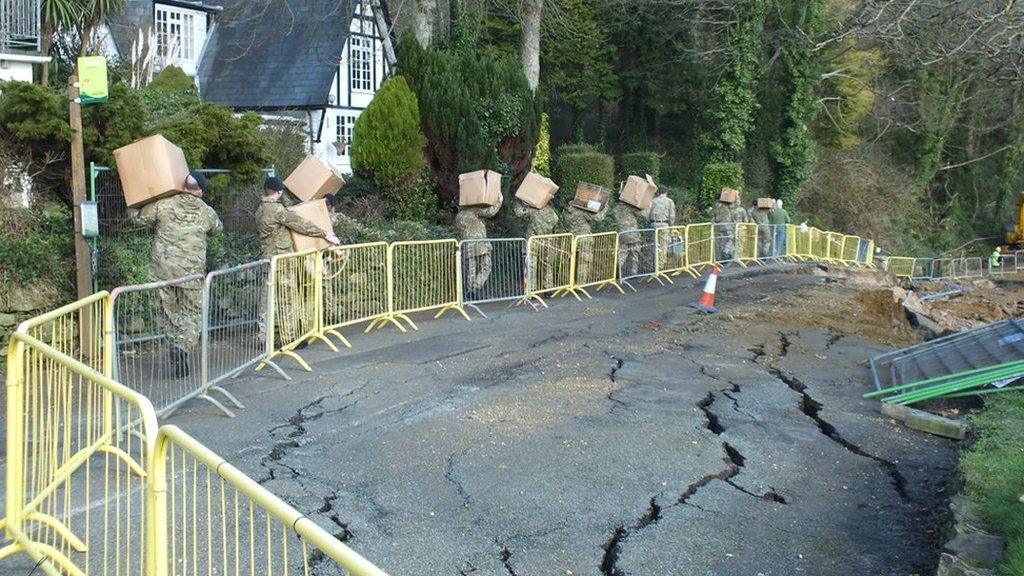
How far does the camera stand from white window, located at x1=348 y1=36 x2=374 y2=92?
31438 mm

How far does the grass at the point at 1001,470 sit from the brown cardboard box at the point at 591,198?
8.76m

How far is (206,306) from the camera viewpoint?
319 inches

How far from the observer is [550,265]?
1510 centimetres

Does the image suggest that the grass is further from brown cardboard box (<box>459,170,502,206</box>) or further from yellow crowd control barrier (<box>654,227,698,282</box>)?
yellow crowd control barrier (<box>654,227,698,282</box>)

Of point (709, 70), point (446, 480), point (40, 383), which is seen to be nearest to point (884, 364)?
point (446, 480)

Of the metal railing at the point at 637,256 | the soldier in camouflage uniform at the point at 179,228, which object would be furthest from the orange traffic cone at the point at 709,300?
the soldier in camouflage uniform at the point at 179,228

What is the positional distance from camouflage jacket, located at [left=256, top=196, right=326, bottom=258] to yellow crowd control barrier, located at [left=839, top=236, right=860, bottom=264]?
23.4 metres

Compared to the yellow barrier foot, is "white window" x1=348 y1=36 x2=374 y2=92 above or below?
above

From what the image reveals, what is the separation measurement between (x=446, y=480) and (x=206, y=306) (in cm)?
280

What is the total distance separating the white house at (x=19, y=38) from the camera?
14.3 meters

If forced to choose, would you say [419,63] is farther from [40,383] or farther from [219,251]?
[40,383]

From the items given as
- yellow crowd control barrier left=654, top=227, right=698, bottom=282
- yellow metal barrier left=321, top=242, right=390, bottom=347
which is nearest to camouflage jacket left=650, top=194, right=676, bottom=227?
yellow crowd control barrier left=654, top=227, right=698, bottom=282

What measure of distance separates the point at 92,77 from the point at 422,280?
4.79 meters

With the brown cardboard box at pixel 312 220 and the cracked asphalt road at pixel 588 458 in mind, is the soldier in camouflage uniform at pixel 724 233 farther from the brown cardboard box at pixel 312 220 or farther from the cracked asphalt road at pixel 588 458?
the brown cardboard box at pixel 312 220
